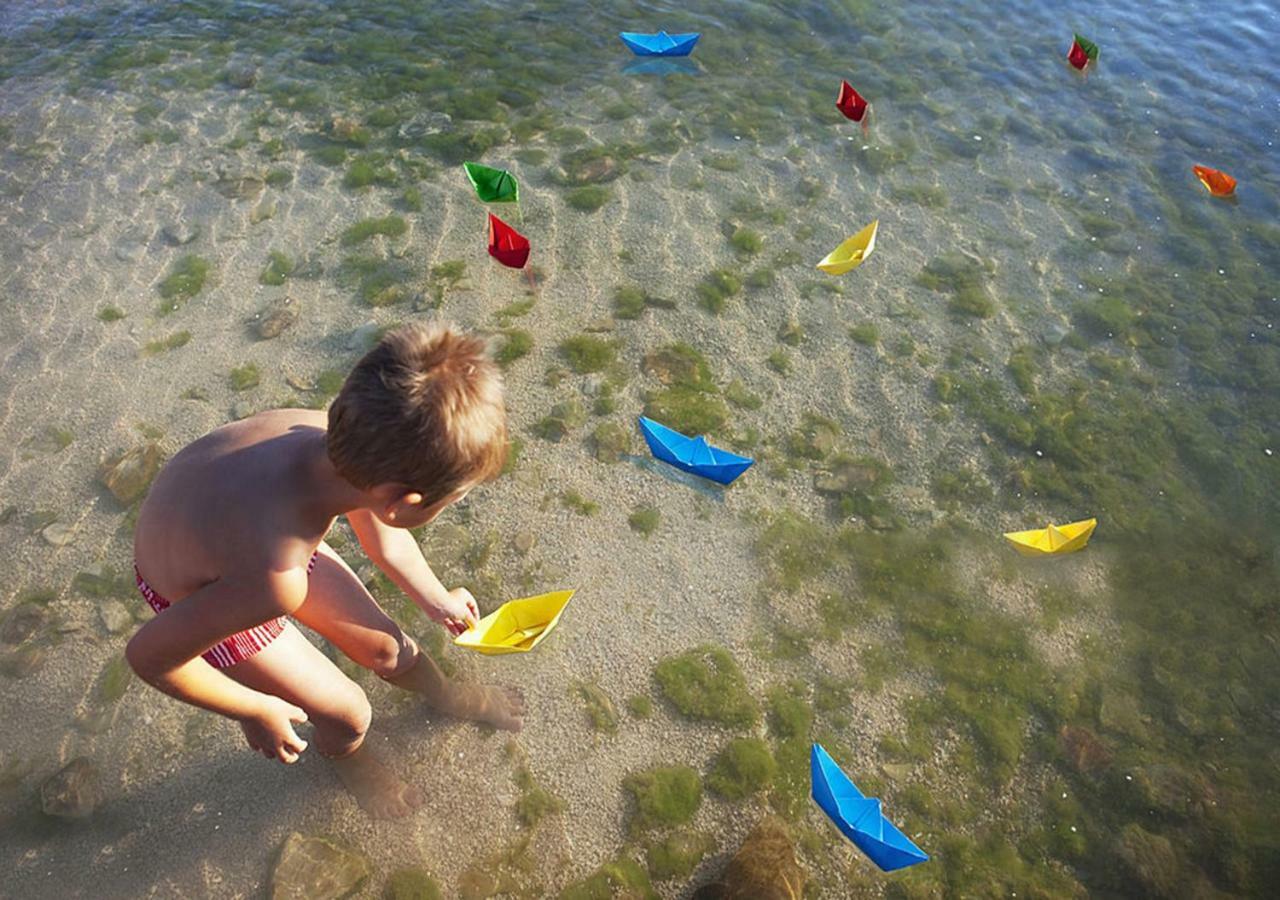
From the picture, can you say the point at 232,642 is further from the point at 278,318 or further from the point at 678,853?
the point at 278,318

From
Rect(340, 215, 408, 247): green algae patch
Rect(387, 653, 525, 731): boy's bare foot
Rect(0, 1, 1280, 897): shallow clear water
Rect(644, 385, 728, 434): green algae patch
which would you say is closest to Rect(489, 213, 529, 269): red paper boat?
Rect(0, 1, 1280, 897): shallow clear water

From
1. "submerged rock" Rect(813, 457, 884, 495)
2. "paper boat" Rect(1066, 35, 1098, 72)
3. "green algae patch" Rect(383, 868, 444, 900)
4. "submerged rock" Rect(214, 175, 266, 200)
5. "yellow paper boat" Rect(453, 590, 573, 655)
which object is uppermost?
"paper boat" Rect(1066, 35, 1098, 72)

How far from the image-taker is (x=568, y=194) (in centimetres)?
545

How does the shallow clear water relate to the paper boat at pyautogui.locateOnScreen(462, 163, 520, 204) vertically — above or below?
below

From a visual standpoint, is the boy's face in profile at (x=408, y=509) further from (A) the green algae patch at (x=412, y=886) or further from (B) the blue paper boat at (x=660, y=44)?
(B) the blue paper boat at (x=660, y=44)

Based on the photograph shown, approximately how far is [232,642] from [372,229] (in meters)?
3.28

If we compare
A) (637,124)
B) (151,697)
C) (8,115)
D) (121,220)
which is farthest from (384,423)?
(8,115)

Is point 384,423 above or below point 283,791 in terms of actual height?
above

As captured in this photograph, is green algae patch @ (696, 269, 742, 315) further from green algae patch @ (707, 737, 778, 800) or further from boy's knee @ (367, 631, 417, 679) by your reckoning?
boy's knee @ (367, 631, 417, 679)

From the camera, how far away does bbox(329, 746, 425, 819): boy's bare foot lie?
2.94 metres

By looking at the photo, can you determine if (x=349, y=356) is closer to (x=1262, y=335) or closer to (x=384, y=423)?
(x=384, y=423)

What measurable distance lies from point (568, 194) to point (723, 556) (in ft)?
9.05

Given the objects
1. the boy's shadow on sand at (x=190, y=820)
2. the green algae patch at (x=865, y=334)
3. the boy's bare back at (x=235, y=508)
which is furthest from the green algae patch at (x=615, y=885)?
the green algae patch at (x=865, y=334)

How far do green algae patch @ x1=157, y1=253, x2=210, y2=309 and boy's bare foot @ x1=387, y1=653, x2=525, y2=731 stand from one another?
270 centimetres
